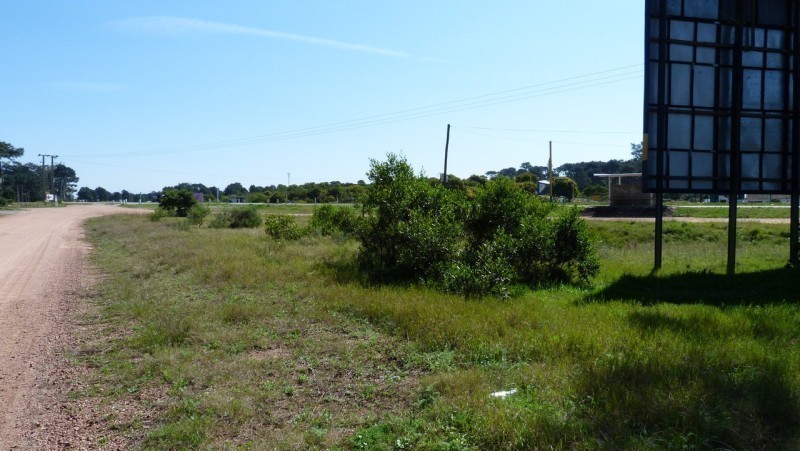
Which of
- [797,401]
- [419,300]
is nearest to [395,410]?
[797,401]

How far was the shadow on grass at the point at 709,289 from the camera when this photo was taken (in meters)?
9.71

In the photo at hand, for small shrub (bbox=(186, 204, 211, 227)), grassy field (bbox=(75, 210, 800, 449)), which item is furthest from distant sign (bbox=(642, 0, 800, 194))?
small shrub (bbox=(186, 204, 211, 227))

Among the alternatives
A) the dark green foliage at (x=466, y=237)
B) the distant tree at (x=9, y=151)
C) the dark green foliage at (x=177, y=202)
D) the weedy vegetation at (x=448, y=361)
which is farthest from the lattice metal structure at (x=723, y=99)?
the distant tree at (x=9, y=151)

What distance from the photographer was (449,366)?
6250 millimetres

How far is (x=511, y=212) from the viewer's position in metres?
13.0

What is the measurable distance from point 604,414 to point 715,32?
468 inches

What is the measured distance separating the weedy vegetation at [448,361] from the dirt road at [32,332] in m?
0.52

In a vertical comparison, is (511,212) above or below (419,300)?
above

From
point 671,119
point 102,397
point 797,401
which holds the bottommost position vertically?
point 102,397

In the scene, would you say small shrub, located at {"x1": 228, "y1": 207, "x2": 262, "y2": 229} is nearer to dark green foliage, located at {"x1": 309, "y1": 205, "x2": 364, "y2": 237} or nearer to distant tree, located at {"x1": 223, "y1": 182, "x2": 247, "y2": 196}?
dark green foliage, located at {"x1": 309, "y1": 205, "x2": 364, "y2": 237}

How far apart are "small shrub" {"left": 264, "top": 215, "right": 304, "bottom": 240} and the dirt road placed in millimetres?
6208

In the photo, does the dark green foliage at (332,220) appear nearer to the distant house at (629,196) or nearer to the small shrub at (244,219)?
the small shrub at (244,219)

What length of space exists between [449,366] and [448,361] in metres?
0.16

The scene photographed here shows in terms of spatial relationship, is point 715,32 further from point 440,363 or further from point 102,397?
point 102,397
